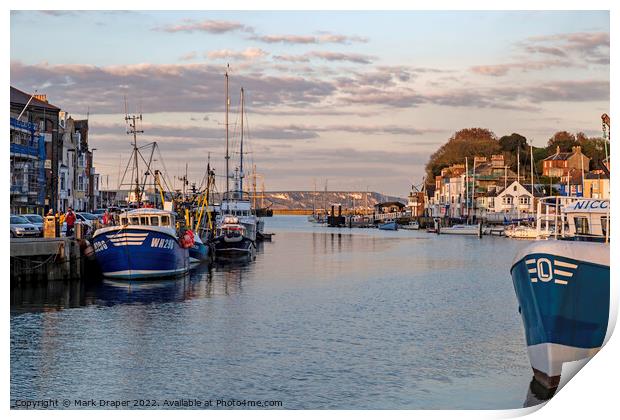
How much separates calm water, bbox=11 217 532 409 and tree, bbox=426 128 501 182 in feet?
374

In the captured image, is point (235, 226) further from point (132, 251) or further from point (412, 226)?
point (412, 226)

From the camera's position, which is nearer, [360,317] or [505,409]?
[505,409]

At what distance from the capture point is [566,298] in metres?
19.3

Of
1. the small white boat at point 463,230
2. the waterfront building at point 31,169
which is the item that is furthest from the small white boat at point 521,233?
the waterfront building at point 31,169

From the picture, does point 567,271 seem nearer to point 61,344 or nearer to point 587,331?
point 587,331

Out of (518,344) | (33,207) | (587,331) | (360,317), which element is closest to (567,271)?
(587,331)

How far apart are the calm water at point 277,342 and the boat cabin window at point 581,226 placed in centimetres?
356

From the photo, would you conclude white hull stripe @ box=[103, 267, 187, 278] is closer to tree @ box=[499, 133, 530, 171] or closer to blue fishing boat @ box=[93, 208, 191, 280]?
blue fishing boat @ box=[93, 208, 191, 280]

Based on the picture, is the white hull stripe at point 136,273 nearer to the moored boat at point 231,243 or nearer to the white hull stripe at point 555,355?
the moored boat at point 231,243

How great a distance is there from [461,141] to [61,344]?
143m

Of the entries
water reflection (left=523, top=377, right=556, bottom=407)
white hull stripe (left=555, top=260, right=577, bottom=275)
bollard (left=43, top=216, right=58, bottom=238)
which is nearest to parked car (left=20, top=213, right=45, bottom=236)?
bollard (left=43, top=216, right=58, bottom=238)

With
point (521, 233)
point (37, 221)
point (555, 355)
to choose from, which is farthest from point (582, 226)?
point (521, 233)

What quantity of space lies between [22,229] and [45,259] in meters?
5.84

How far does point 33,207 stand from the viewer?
192 ft
